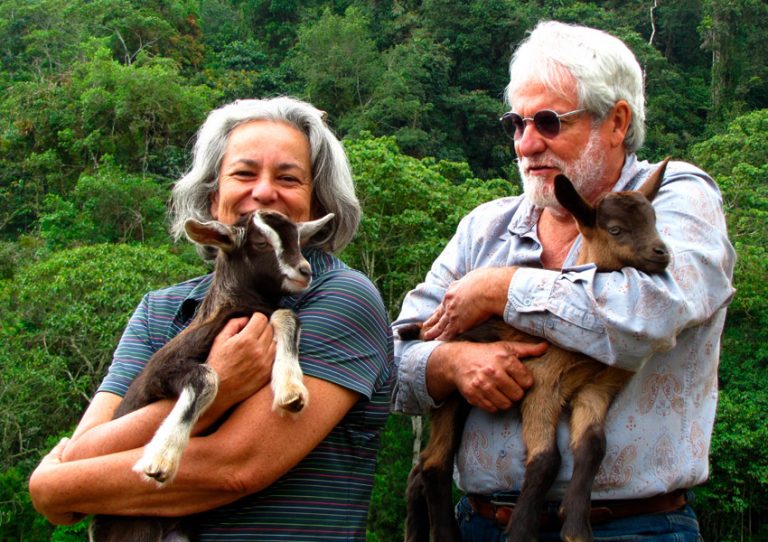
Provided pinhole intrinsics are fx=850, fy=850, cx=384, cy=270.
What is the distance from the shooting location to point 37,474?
3678 mm

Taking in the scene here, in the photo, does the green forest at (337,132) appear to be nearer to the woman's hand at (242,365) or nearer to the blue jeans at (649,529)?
the woman's hand at (242,365)

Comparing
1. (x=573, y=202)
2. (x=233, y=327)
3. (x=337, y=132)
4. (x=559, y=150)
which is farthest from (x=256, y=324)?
(x=337, y=132)

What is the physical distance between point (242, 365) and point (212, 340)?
0.29 m

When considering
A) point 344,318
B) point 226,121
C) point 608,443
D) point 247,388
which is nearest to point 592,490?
point 608,443

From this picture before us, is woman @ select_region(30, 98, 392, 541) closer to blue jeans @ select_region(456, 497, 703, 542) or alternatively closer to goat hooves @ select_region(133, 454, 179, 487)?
goat hooves @ select_region(133, 454, 179, 487)

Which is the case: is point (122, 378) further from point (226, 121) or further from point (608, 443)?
point (608, 443)

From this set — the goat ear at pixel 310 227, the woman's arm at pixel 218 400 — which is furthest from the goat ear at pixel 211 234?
the woman's arm at pixel 218 400

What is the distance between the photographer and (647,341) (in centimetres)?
354

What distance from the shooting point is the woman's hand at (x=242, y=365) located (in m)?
3.61

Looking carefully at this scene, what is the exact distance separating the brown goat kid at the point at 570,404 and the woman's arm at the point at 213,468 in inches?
37.5

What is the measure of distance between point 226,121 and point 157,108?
38208mm

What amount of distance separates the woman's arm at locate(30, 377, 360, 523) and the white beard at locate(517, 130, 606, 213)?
1555 millimetres

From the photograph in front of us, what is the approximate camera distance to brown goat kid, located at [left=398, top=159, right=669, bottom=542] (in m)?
3.70

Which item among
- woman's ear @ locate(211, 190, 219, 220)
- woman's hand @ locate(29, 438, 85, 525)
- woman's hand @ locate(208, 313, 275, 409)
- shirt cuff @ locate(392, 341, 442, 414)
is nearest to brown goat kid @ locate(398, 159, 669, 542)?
shirt cuff @ locate(392, 341, 442, 414)
